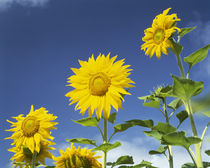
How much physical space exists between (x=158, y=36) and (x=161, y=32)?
0.07 meters

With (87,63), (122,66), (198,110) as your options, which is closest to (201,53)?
(198,110)

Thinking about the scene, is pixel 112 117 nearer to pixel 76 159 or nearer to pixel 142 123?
pixel 142 123

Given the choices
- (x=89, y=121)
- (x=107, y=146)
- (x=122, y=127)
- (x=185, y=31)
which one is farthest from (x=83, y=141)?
(x=185, y=31)

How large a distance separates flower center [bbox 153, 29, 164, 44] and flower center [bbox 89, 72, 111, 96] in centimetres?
93

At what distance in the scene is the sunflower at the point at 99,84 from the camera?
113 inches

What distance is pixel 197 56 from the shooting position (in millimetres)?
2848

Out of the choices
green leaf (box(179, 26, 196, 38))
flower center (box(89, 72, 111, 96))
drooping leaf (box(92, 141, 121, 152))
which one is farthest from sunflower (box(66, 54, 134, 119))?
green leaf (box(179, 26, 196, 38))

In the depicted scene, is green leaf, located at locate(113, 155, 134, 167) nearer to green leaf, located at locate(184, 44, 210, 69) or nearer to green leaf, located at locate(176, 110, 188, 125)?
green leaf, located at locate(176, 110, 188, 125)

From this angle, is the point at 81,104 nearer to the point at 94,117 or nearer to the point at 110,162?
the point at 94,117

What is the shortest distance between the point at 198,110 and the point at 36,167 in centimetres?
253

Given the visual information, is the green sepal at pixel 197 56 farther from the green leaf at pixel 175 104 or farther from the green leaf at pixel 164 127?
the green leaf at pixel 164 127

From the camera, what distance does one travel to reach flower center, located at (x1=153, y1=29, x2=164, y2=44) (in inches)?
126

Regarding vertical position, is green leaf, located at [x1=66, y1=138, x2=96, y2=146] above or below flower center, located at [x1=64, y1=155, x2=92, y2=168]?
above

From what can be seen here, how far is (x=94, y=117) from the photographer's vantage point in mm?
2910
